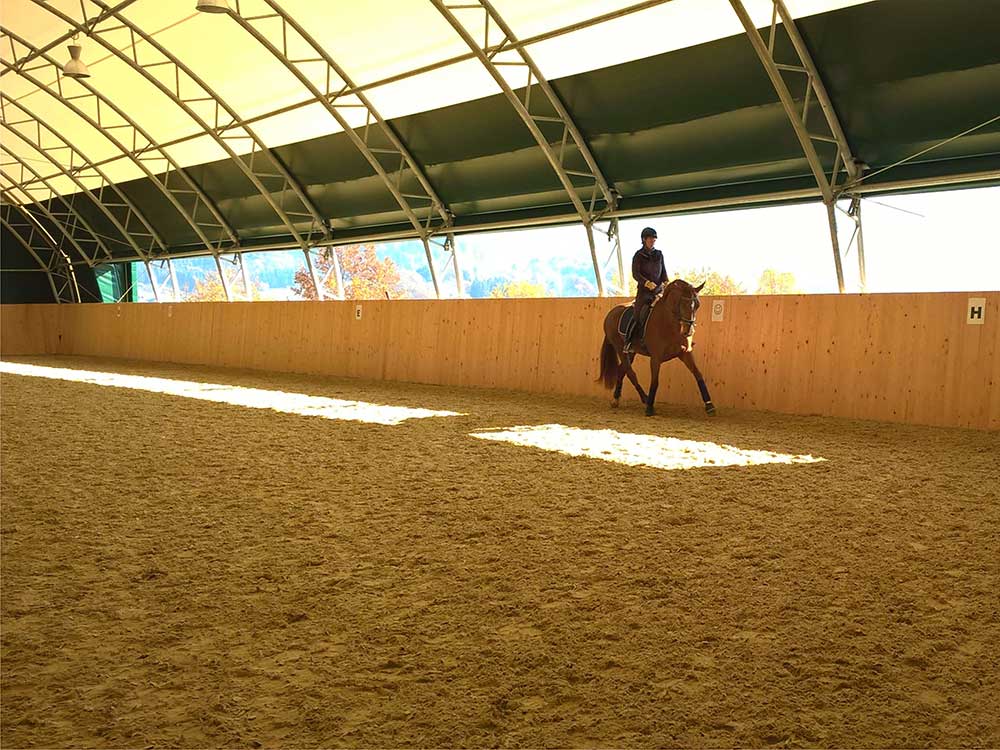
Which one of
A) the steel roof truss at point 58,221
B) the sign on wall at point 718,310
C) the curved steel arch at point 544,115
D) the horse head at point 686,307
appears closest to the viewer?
the horse head at point 686,307

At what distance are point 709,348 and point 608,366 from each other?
144 centimetres

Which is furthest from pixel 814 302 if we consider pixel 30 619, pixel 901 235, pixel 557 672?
pixel 30 619

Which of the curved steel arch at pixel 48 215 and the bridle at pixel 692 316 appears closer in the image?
the bridle at pixel 692 316

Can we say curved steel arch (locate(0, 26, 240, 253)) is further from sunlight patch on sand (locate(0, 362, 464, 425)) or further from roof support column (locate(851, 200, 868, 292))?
roof support column (locate(851, 200, 868, 292))

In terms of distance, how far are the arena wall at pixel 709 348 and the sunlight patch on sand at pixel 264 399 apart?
3167 mm

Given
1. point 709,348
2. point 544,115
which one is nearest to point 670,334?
point 709,348

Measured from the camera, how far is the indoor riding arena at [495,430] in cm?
275

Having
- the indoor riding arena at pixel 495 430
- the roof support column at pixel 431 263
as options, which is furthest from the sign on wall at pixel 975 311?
the roof support column at pixel 431 263

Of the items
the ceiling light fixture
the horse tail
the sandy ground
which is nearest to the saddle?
the horse tail

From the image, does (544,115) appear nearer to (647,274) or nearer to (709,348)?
(647,274)

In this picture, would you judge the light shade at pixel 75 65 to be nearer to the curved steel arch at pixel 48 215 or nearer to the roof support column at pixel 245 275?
the roof support column at pixel 245 275

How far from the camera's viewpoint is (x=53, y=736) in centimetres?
235

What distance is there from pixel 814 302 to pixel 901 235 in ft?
7.92

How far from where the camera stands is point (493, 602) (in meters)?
3.54
